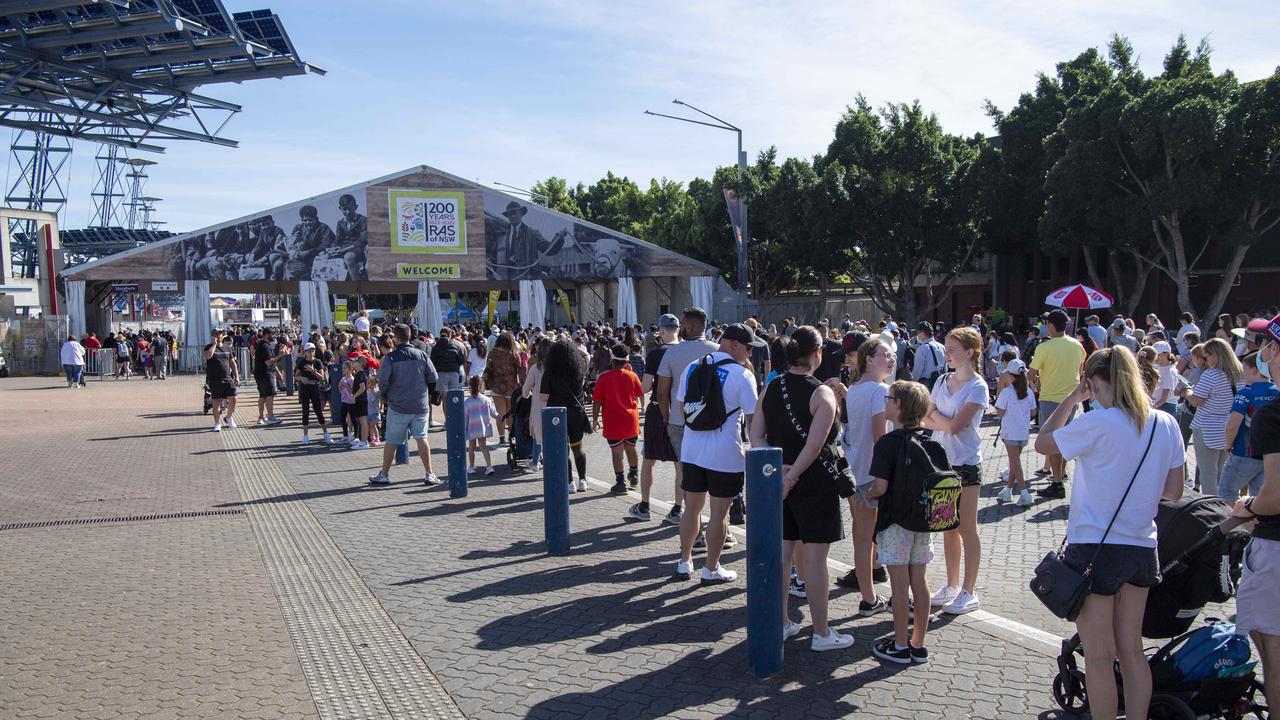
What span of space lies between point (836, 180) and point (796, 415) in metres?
28.5

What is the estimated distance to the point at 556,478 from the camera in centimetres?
717

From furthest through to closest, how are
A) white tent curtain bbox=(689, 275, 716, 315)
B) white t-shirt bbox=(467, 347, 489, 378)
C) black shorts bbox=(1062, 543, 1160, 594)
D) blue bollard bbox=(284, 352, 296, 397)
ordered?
white tent curtain bbox=(689, 275, 716, 315)
blue bollard bbox=(284, 352, 296, 397)
white t-shirt bbox=(467, 347, 489, 378)
black shorts bbox=(1062, 543, 1160, 594)

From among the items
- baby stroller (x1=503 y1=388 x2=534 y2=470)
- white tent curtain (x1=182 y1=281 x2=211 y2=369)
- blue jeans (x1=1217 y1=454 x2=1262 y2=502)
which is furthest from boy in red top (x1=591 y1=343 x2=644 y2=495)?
white tent curtain (x1=182 y1=281 x2=211 y2=369)

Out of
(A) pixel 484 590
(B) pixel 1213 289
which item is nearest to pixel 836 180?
(B) pixel 1213 289

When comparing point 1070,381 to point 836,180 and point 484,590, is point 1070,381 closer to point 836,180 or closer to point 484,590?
point 484,590

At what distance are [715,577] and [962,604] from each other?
1659 mm

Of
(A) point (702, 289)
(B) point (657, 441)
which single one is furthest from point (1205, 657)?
(A) point (702, 289)

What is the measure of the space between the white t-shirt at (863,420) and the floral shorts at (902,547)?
2.04 ft

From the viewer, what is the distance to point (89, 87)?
30641mm

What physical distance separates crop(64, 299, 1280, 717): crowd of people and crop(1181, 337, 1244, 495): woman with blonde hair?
2cm

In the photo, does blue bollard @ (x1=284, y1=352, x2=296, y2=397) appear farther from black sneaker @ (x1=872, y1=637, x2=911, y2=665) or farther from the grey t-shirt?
black sneaker @ (x1=872, y1=637, x2=911, y2=665)

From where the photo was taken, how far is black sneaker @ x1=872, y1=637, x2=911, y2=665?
4.83 metres

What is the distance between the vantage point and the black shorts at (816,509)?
5016 mm

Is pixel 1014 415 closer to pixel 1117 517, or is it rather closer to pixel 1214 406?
pixel 1214 406
